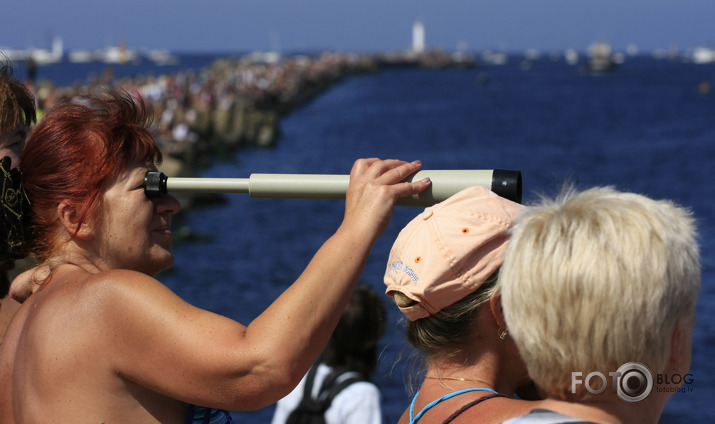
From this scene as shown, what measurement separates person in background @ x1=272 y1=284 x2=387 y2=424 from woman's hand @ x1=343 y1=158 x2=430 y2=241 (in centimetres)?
196

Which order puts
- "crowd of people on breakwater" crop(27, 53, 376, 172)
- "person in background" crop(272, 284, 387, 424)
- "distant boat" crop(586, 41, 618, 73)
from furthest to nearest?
1. "distant boat" crop(586, 41, 618, 73)
2. "crowd of people on breakwater" crop(27, 53, 376, 172)
3. "person in background" crop(272, 284, 387, 424)

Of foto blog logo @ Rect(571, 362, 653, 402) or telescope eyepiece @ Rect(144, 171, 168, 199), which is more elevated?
telescope eyepiece @ Rect(144, 171, 168, 199)

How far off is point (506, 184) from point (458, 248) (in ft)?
0.59

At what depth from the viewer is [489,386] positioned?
2.01 metres

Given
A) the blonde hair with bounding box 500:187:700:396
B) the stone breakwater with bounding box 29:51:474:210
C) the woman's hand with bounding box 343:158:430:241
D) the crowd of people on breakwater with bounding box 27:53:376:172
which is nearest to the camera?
the blonde hair with bounding box 500:187:700:396

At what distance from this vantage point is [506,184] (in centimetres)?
A: 187

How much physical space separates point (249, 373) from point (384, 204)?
46cm

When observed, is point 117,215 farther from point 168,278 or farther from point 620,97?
point 620,97

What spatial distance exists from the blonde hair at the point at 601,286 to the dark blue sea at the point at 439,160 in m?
0.10

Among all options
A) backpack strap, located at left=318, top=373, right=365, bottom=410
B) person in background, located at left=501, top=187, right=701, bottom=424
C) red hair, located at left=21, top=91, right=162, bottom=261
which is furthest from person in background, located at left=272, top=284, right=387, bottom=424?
person in background, located at left=501, top=187, right=701, bottom=424

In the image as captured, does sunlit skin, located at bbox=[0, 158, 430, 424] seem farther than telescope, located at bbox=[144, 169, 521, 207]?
No

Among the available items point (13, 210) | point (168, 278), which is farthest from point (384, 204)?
point (168, 278)

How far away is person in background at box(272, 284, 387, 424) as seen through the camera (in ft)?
12.0

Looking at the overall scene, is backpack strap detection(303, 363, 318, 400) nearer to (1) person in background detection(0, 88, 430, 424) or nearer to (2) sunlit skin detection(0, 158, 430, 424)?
(1) person in background detection(0, 88, 430, 424)
